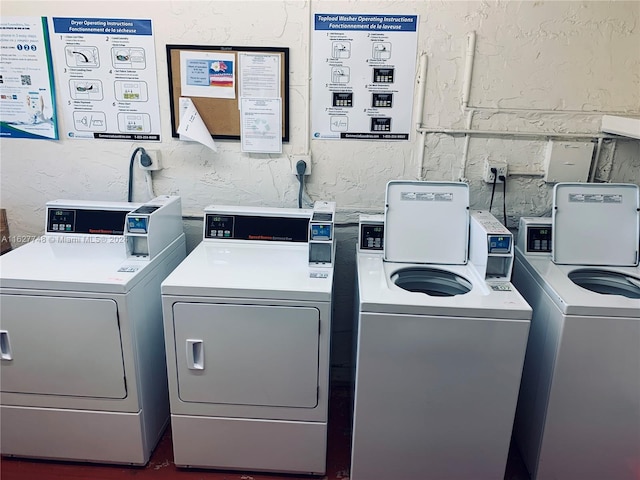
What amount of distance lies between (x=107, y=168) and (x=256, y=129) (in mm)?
827

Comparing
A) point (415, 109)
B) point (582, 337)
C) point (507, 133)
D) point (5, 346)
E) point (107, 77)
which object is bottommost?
point (5, 346)

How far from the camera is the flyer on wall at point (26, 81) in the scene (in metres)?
2.18

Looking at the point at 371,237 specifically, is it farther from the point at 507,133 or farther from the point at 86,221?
the point at 86,221

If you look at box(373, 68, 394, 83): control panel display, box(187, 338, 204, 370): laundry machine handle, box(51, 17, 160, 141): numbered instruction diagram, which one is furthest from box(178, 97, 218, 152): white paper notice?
box(187, 338, 204, 370): laundry machine handle

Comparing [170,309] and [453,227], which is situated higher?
[453,227]

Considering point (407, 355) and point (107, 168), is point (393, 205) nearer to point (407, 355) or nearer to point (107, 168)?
point (407, 355)

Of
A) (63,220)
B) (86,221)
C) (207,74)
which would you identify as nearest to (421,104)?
(207,74)

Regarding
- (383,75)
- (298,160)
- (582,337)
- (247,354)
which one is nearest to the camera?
(582,337)

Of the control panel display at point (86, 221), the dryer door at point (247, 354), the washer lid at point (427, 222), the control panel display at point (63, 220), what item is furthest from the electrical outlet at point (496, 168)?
the control panel display at point (63, 220)

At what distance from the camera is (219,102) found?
2221 millimetres

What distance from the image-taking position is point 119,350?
1.78m

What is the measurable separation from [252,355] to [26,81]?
180 cm

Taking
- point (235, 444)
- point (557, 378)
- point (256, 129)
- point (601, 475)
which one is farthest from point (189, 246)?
point (601, 475)

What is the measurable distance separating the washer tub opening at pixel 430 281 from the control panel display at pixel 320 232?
36 cm
